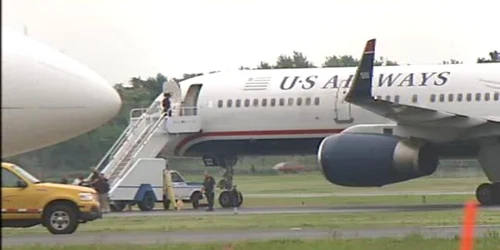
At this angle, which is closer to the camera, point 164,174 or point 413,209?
point 413,209

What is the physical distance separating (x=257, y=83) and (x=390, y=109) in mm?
5618

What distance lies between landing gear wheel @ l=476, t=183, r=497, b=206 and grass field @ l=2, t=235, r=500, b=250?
14.6 meters

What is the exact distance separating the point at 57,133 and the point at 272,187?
43.6 m

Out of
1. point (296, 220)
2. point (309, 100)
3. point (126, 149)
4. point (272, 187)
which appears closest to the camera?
point (296, 220)

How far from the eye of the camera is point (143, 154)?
119 feet

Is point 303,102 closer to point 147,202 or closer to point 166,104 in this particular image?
point 166,104

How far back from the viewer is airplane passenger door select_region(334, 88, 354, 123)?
1332 inches

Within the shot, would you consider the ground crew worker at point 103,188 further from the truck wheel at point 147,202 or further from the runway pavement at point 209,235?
the runway pavement at point 209,235

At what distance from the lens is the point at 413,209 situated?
30.5 metres

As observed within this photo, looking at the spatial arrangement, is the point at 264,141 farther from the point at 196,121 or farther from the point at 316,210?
the point at 316,210

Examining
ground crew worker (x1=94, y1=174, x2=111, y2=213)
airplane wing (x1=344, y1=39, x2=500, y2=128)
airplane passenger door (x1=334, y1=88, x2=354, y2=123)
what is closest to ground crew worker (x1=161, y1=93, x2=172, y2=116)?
ground crew worker (x1=94, y1=174, x2=111, y2=213)

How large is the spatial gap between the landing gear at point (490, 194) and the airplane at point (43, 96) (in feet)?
78.8

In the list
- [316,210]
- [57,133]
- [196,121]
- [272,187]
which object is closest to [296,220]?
[316,210]

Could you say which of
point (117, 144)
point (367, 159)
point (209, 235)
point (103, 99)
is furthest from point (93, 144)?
point (103, 99)
